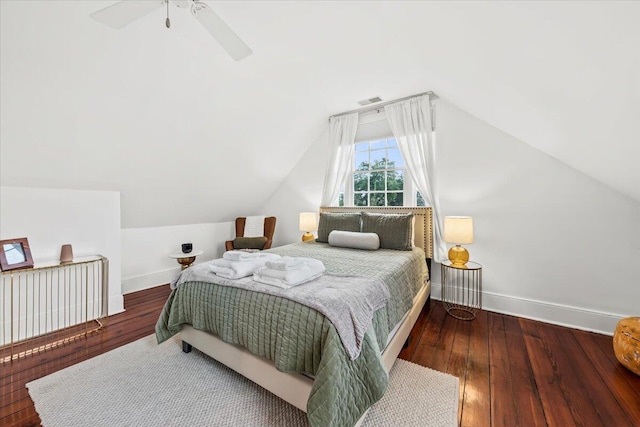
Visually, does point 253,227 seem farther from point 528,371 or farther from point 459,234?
point 528,371

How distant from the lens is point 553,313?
2.47 meters

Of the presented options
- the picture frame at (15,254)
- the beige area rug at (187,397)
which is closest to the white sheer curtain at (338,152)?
the beige area rug at (187,397)

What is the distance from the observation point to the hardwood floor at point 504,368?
1.40 metres

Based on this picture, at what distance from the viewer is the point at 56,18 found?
1.52 metres

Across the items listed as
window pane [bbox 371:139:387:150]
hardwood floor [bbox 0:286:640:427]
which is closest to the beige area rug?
hardwood floor [bbox 0:286:640:427]

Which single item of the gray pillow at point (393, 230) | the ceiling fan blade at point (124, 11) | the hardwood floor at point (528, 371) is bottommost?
the hardwood floor at point (528, 371)

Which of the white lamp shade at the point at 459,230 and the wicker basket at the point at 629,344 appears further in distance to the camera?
the white lamp shade at the point at 459,230

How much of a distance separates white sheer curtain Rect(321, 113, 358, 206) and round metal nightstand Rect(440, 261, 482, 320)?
72.1 inches

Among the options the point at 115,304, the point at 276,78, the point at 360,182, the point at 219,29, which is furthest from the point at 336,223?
the point at 115,304

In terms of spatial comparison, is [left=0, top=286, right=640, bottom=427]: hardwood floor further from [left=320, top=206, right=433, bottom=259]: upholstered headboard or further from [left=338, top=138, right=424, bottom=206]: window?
[left=338, top=138, right=424, bottom=206]: window

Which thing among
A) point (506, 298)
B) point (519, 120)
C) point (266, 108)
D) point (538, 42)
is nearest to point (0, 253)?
point (266, 108)

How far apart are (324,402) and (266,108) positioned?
2.94 meters

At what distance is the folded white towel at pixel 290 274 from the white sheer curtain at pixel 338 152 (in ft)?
7.26

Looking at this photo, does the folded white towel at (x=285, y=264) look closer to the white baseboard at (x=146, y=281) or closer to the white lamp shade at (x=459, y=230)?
the white lamp shade at (x=459, y=230)
